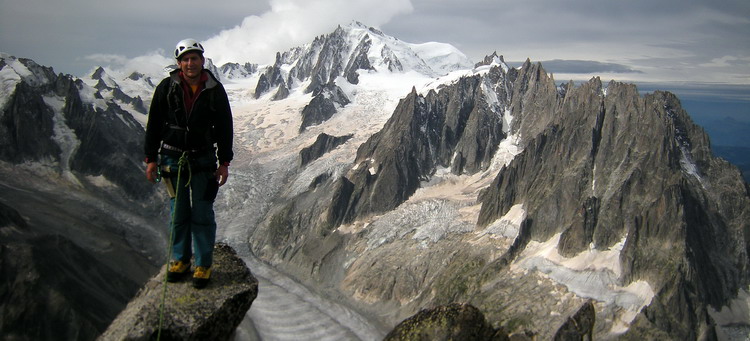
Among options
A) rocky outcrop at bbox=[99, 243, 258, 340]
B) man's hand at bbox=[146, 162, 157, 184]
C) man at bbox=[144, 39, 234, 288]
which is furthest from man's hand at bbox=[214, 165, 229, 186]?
Result: rocky outcrop at bbox=[99, 243, 258, 340]

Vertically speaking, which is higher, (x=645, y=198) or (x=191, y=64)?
(x=191, y=64)

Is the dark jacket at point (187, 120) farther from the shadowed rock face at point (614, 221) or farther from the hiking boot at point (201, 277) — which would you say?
the shadowed rock face at point (614, 221)

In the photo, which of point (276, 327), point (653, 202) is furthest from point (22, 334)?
point (653, 202)

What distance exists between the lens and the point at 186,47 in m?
15.5

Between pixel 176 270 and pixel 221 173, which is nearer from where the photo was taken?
pixel 176 270

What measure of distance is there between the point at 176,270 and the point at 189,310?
1.82 meters

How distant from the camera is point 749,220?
128500 mm

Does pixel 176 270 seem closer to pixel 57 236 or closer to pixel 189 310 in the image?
pixel 189 310

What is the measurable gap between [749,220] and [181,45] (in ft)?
491

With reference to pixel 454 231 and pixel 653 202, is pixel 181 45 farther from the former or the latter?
pixel 454 231

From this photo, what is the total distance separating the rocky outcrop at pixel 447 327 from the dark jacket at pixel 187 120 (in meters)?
7.90

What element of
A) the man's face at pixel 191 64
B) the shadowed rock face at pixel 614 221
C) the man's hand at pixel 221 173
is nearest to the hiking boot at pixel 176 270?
the man's hand at pixel 221 173

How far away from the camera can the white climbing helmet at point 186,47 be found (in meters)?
15.5

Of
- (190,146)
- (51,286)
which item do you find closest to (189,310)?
(190,146)
